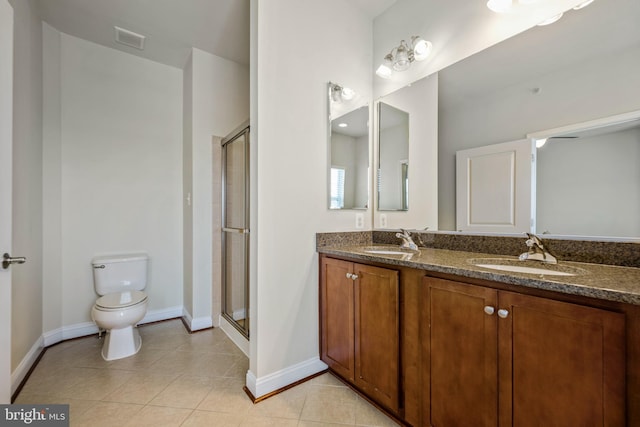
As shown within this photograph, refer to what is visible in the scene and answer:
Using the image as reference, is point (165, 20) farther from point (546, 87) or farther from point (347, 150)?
point (546, 87)

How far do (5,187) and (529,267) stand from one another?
230 cm

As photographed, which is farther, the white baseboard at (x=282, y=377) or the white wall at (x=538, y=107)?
the white baseboard at (x=282, y=377)

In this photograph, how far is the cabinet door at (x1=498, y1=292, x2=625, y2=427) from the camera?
0.75m

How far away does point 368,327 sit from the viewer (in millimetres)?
1486

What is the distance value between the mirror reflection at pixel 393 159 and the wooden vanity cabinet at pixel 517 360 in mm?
992

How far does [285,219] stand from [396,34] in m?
1.66

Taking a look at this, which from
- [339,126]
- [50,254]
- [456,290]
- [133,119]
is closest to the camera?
[456,290]

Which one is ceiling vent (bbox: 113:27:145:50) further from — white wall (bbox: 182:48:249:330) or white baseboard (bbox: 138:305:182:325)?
white baseboard (bbox: 138:305:182:325)

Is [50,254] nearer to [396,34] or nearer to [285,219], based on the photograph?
[285,219]

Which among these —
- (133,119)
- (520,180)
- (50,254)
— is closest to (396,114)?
(520,180)

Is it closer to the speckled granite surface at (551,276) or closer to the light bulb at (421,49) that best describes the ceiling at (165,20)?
the light bulb at (421,49)

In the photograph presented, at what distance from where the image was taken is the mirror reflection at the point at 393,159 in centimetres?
204

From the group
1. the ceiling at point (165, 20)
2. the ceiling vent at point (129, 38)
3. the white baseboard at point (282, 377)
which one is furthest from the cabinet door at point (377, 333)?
the ceiling vent at point (129, 38)

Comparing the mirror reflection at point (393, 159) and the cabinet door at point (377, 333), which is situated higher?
the mirror reflection at point (393, 159)
